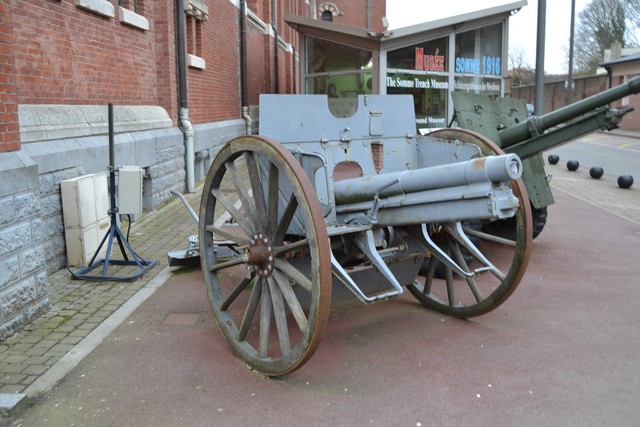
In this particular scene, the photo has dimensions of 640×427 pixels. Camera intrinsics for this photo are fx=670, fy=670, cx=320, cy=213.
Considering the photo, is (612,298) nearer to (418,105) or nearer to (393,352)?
(393,352)

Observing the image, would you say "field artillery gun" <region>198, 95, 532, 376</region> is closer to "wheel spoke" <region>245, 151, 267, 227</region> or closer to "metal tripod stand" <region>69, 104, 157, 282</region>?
"wheel spoke" <region>245, 151, 267, 227</region>

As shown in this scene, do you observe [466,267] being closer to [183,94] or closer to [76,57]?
[76,57]

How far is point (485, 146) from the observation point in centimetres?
504

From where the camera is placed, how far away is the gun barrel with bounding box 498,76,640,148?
Answer: 582cm

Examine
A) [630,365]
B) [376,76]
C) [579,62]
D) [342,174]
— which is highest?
[579,62]

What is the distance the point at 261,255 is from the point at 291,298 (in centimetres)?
38

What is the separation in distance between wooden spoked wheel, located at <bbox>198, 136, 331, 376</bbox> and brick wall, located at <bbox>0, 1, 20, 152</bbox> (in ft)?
5.28

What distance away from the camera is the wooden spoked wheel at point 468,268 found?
4707mm

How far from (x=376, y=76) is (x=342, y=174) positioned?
28.0 ft

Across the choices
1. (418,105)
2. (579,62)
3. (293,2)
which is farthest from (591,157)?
(579,62)

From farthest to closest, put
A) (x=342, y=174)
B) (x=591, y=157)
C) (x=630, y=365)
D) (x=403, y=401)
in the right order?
(x=591, y=157)
(x=342, y=174)
(x=630, y=365)
(x=403, y=401)

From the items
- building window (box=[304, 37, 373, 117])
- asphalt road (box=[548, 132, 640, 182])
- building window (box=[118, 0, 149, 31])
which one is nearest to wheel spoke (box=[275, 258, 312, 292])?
building window (box=[118, 0, 149, 31])

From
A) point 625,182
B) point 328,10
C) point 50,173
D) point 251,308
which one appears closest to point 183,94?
point 50,173

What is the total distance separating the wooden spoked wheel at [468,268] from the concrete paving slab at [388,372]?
15cm
